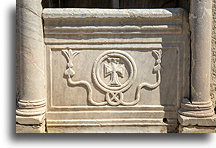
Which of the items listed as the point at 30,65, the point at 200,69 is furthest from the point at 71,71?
the point at 200,69

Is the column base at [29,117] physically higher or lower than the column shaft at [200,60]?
lower

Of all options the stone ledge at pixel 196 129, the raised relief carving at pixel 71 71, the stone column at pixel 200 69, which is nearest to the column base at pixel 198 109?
the stone column at pixel 200 69

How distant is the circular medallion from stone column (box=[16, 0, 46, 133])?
617mm

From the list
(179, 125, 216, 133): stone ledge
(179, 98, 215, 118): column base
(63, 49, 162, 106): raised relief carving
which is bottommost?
(179, 125, 216, 133): stone ledge

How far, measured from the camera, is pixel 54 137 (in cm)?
280

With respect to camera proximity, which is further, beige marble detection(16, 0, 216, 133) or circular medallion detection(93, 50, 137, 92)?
circular medallion detection(93, 50, 137, 92)

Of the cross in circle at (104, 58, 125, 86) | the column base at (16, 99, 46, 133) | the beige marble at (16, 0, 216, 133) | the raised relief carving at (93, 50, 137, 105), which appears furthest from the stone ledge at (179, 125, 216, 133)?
the column base at (16, 99, 46, 133)

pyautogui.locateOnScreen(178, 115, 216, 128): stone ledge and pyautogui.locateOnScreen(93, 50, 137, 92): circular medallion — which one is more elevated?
pyautogui.locateOnScreen(93, 50, 137, 92): circular medallion

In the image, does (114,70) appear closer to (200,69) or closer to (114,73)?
(114,73)

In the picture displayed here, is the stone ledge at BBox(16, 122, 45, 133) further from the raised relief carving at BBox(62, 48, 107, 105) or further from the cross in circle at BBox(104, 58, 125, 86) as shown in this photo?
the cross in circle at BBox(104, 58, 125, 86)

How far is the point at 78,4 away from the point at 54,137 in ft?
8.73

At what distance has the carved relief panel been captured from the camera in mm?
2916

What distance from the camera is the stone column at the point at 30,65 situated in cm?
280

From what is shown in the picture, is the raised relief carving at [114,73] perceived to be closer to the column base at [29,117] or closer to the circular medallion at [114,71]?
the circular medallion at [114,71]
